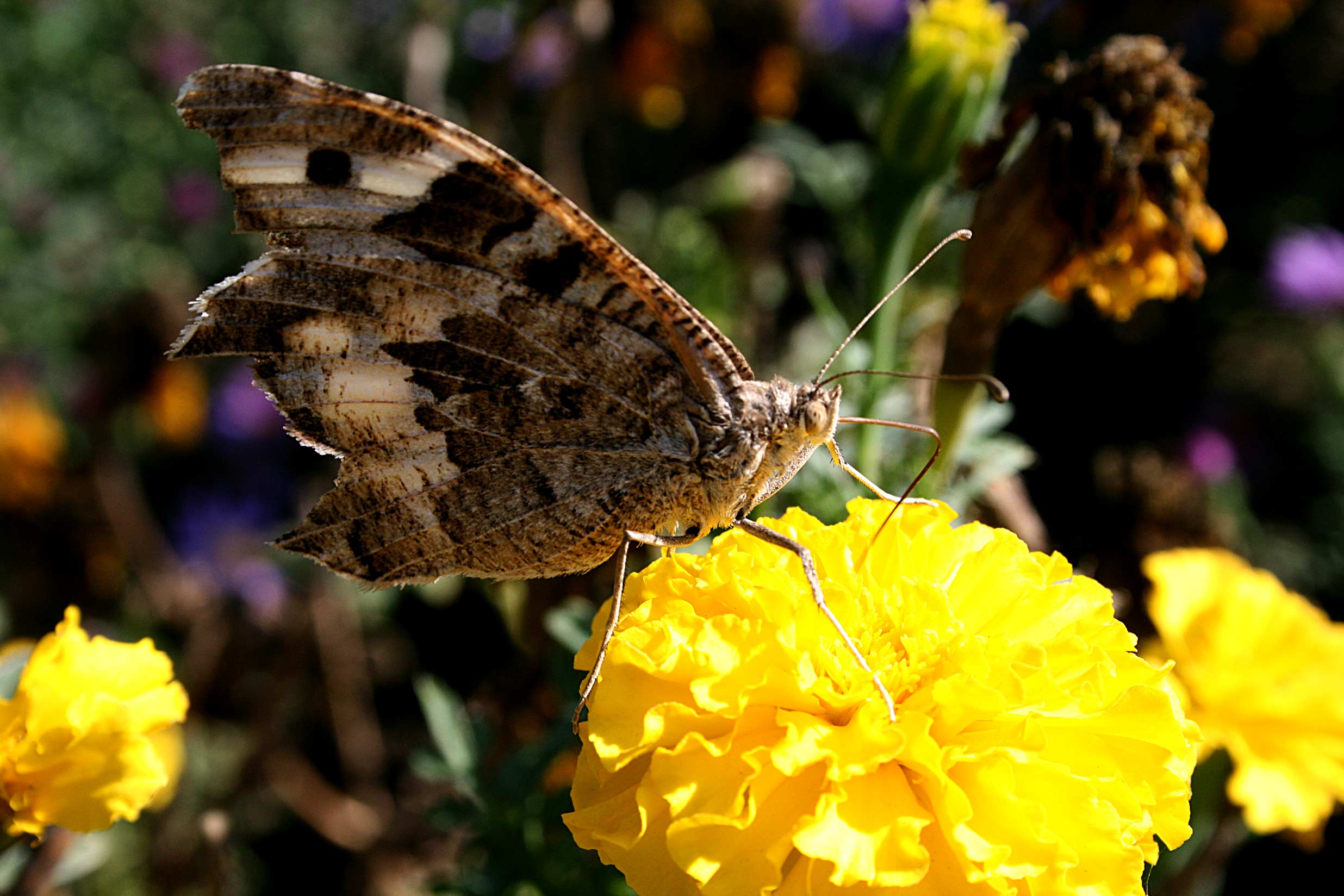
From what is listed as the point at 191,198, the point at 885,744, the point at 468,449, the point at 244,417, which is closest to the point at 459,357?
the point at 468,449

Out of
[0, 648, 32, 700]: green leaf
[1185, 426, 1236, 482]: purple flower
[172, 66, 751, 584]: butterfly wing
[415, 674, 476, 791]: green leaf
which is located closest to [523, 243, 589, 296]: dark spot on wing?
[172, 66, 751, 584]: butterfly wing

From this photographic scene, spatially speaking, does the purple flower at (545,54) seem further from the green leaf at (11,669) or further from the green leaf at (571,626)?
the green leaf at (11,669)

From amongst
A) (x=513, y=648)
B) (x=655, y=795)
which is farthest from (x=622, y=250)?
(x=513, y=648)

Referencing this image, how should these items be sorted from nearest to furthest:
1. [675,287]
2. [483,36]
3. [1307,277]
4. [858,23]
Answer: [675,287], [1307,277], [858,23], [483,36]

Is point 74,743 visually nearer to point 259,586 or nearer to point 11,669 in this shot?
point 11,669

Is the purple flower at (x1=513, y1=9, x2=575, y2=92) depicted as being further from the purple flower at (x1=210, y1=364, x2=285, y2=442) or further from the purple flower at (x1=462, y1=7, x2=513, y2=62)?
the purple flower at (x1=210, y1=364, x2=285, y2=442)

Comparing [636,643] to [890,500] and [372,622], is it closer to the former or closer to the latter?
[890,500]
